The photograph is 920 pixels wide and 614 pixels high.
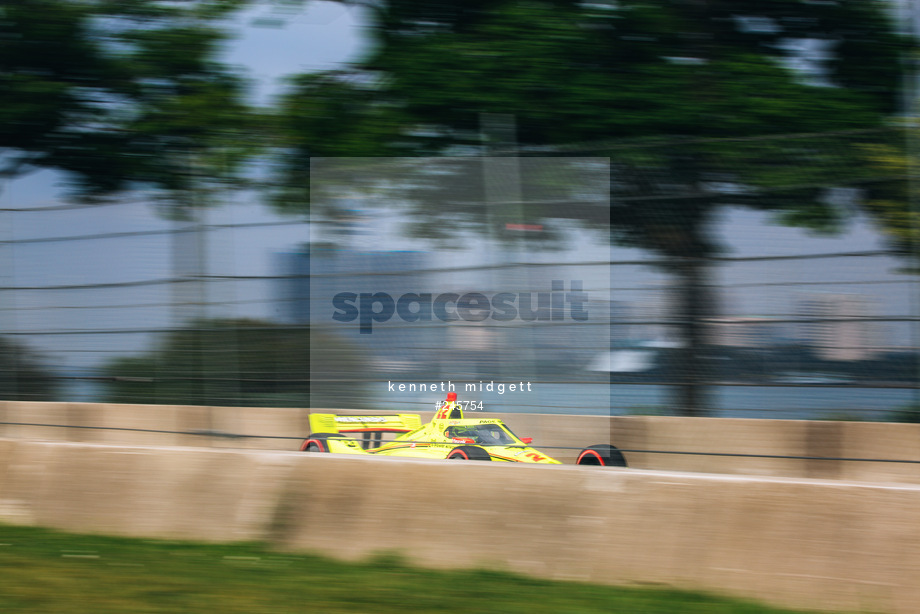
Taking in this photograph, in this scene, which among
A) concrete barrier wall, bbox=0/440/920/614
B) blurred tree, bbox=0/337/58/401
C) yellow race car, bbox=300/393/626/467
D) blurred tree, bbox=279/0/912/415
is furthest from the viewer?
blurred tree, bbox=279/0/912/415

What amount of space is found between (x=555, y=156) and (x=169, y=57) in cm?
565

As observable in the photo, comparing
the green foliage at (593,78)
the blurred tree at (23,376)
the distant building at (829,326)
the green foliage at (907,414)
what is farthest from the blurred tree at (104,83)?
the green foliage at (907,414)

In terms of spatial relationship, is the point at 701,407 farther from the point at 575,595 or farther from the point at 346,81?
the point at 346,81

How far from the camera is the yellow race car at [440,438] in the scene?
221 inches

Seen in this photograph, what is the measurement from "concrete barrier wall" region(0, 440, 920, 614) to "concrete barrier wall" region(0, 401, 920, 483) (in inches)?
20.2

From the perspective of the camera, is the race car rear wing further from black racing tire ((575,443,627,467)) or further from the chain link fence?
black racing tire ((575,443,627,467))

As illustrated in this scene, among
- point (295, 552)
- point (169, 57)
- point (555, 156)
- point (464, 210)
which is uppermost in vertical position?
point (169, 57)

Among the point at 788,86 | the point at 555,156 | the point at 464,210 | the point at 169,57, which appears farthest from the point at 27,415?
the point at 788,86

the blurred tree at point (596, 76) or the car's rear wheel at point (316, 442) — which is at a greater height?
the blurred tree at point (596, 76)

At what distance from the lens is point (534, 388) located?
213 inches

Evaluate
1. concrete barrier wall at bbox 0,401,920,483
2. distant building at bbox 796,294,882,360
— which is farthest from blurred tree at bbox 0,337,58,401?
distant building at bbox 796,294,882,360

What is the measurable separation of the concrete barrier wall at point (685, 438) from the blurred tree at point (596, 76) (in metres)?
2.27

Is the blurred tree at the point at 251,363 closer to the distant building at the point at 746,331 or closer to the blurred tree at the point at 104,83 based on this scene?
the distant building at the point at 746,331

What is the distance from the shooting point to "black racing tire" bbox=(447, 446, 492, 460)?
5990 mm
